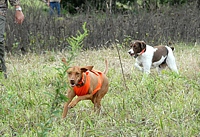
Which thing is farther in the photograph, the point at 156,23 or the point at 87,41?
the point at 156,23

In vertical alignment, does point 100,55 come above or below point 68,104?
below

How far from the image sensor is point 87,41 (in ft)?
31.7

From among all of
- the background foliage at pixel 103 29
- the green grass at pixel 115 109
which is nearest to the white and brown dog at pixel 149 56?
the green grass at pixel 115 109

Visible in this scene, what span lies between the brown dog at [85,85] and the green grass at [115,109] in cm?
16

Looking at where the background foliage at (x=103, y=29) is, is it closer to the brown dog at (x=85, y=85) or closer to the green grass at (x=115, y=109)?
the green grass at (x=115, y=109)

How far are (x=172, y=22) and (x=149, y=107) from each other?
625 centimetres

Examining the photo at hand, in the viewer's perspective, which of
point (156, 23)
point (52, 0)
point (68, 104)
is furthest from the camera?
point (52, 0)

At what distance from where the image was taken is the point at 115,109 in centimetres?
488

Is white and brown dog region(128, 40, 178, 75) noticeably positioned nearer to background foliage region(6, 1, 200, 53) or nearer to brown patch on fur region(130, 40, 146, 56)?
brown patch on fur region(130, 40, 146, 56)

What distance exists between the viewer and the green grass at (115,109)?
4.12 m

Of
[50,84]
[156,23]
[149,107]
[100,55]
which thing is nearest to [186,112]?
[149,107]

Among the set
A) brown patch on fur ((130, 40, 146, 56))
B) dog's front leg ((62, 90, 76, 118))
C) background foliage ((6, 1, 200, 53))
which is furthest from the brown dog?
background foliage ((6, 1, 200, 53))

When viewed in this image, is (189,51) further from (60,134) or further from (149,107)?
(60,134)

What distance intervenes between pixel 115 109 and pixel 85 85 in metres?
0.63
